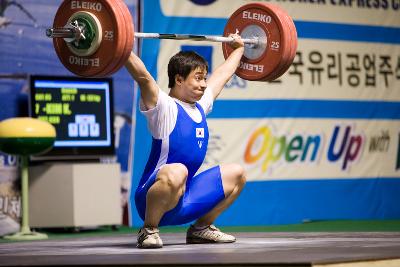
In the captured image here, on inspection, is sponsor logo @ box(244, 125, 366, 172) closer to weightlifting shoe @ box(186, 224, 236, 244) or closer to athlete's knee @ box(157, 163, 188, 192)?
weightlifting shoe @ box(186, 224, 236, 244)

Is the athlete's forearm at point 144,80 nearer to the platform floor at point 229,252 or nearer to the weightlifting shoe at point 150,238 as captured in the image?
the weightlifting shoe at point 150,238

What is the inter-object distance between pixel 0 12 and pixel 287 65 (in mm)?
2605

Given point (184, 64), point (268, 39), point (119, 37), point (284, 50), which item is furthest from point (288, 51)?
point (119, 37)

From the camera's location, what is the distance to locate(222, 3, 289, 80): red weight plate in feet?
18.3

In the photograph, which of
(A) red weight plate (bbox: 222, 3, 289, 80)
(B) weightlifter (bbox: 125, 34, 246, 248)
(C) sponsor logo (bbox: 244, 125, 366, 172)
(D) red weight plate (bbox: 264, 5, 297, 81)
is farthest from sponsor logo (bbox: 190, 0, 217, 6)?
(B) weightlifter (bbox: 125, 34, 246, 248)

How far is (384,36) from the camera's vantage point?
30.1 feet

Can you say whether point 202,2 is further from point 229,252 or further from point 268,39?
point 229,252

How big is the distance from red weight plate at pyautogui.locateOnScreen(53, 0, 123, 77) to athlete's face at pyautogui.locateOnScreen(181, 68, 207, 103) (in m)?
0.41

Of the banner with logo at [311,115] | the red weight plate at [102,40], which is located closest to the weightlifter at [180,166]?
the red weight plate at [102,40]

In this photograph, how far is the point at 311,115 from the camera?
28.6 feet

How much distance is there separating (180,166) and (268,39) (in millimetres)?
1218

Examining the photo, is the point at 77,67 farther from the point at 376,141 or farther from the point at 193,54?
the point at 376,141

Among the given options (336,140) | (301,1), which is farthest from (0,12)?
(336,140)

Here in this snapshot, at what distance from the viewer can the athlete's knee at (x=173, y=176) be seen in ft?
15.4
